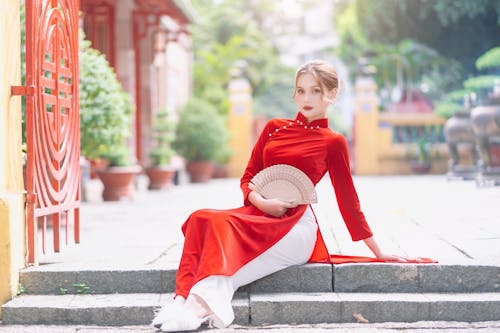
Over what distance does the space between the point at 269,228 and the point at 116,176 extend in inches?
253

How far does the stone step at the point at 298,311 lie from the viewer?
427 centimetres

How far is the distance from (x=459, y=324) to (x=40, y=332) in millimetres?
2213

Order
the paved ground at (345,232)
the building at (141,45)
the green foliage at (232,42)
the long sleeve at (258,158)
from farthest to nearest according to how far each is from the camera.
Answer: the green foliage at (232,42) < the building at (141,45) < the long sleeve at (258,158) < the paved ground at (345,232)

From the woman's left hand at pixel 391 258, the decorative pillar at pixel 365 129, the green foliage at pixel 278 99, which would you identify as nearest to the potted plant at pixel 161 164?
the decorative pillar at pixel 365 129

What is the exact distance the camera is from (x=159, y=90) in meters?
16.0

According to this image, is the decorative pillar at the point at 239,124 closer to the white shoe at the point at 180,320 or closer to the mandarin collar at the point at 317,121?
the mandarin collar at the point at 317,121

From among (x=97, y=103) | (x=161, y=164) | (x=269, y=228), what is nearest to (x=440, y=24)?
(x=161, y=164)

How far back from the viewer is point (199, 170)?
15.8 meters

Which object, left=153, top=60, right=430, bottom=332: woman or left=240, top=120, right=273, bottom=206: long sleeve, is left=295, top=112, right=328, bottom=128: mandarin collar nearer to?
left=153, top=60, right=430, bottom=332: woman

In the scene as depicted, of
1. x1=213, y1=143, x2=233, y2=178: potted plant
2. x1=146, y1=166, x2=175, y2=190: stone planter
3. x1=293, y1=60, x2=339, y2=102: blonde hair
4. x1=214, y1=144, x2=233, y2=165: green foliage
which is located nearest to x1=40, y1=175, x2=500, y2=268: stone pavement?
x1=293, y1=60, x2=339, y2=102: blonde hair

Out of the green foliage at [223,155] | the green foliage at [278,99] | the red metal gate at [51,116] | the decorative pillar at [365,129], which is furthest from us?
the green foliage at [278,99]

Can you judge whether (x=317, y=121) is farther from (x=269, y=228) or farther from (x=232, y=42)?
(x=232, y=42)

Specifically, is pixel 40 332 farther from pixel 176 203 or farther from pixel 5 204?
pixel 176 203

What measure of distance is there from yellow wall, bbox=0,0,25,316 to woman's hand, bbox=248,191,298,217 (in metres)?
1.38
